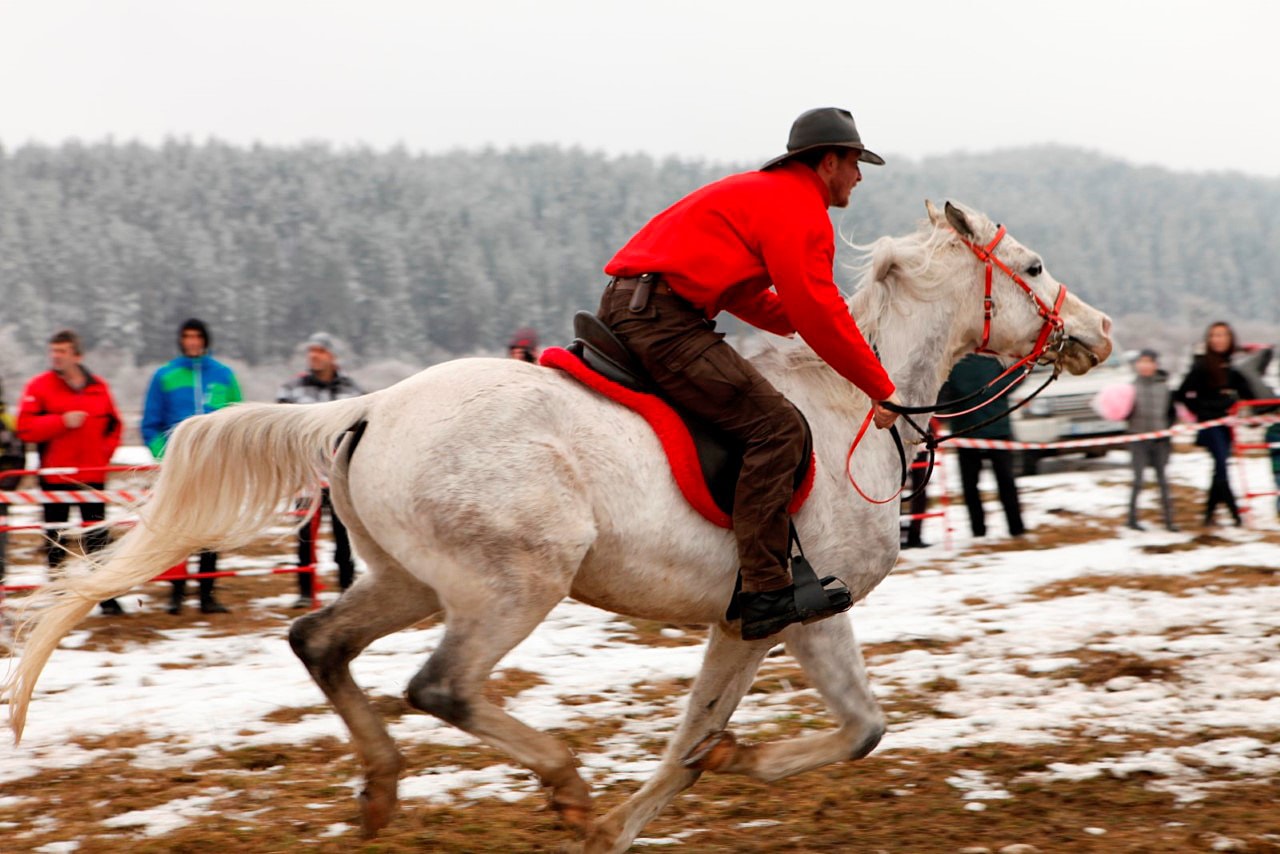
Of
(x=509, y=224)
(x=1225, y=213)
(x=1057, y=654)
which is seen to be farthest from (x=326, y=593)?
(x=1225, y=213)

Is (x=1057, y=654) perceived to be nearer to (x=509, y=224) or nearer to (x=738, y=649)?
(x=738, y=649)

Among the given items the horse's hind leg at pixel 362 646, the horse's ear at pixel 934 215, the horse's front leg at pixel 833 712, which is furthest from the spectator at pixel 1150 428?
the horse's hind leg at pixel 362 646

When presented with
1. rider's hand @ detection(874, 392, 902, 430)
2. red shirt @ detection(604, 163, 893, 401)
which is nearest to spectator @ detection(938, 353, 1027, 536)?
rider's hand @ detection(874, 392, 902, 430)

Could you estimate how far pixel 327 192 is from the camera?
6612 cm

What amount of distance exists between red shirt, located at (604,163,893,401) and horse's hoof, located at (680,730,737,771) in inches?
55.0

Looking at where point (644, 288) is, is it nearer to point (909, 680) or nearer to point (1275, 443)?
point (909, 680)

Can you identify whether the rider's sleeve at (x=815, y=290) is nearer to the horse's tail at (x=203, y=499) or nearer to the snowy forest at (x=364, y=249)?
the horse's tail at (x=203, y=499)

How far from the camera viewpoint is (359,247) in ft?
206

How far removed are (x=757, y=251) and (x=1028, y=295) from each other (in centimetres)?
148

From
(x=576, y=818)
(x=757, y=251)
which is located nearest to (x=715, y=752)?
(x=576, y=818)

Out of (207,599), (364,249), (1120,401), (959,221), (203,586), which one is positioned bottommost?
(207,599)

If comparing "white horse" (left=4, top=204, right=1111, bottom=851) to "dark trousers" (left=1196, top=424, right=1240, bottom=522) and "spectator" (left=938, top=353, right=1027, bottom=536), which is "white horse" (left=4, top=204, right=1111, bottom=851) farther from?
"dark trousers" (left=1196, top=424, right=1240, bottom=522)

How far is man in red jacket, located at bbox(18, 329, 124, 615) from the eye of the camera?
931cm

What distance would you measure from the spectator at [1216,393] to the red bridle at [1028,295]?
322 inches
